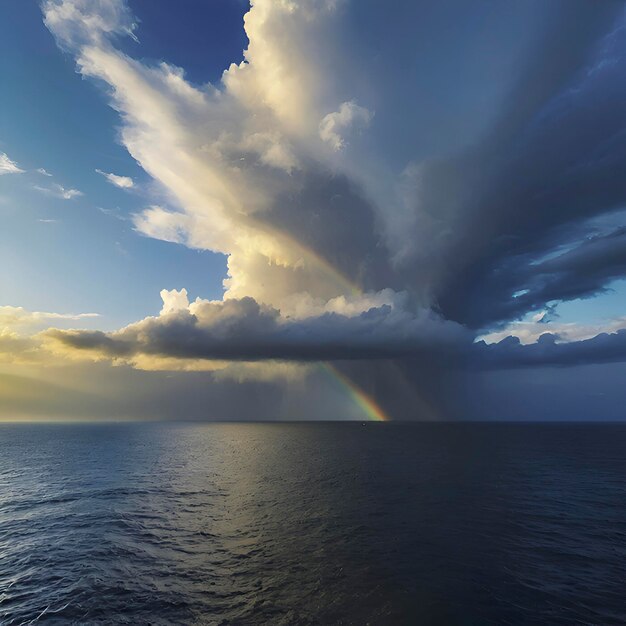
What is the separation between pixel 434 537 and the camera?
4238cm

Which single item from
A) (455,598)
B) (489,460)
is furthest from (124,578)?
(489,460)

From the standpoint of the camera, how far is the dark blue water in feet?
90.4

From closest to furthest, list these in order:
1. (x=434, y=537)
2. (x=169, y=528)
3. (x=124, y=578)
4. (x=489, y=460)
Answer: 1. (x=124, y=578)
2. (x=434, y=537)
3. (x=169, y=528)
4. (x=489, y=460)

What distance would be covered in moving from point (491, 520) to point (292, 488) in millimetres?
35600

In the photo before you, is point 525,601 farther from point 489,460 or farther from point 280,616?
point 489,460

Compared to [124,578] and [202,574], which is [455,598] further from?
[124,578]

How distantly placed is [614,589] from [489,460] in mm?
87615

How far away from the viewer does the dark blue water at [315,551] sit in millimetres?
27562

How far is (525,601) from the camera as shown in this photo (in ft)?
93.8

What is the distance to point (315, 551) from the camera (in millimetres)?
38562

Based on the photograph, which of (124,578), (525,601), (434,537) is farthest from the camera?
(434,537)

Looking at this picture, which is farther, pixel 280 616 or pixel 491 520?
pixel 491 520

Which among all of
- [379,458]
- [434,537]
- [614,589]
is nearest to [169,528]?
[434,537]

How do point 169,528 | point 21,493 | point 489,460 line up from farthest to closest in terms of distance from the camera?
point 489,460
point 21,493
point 169,528
